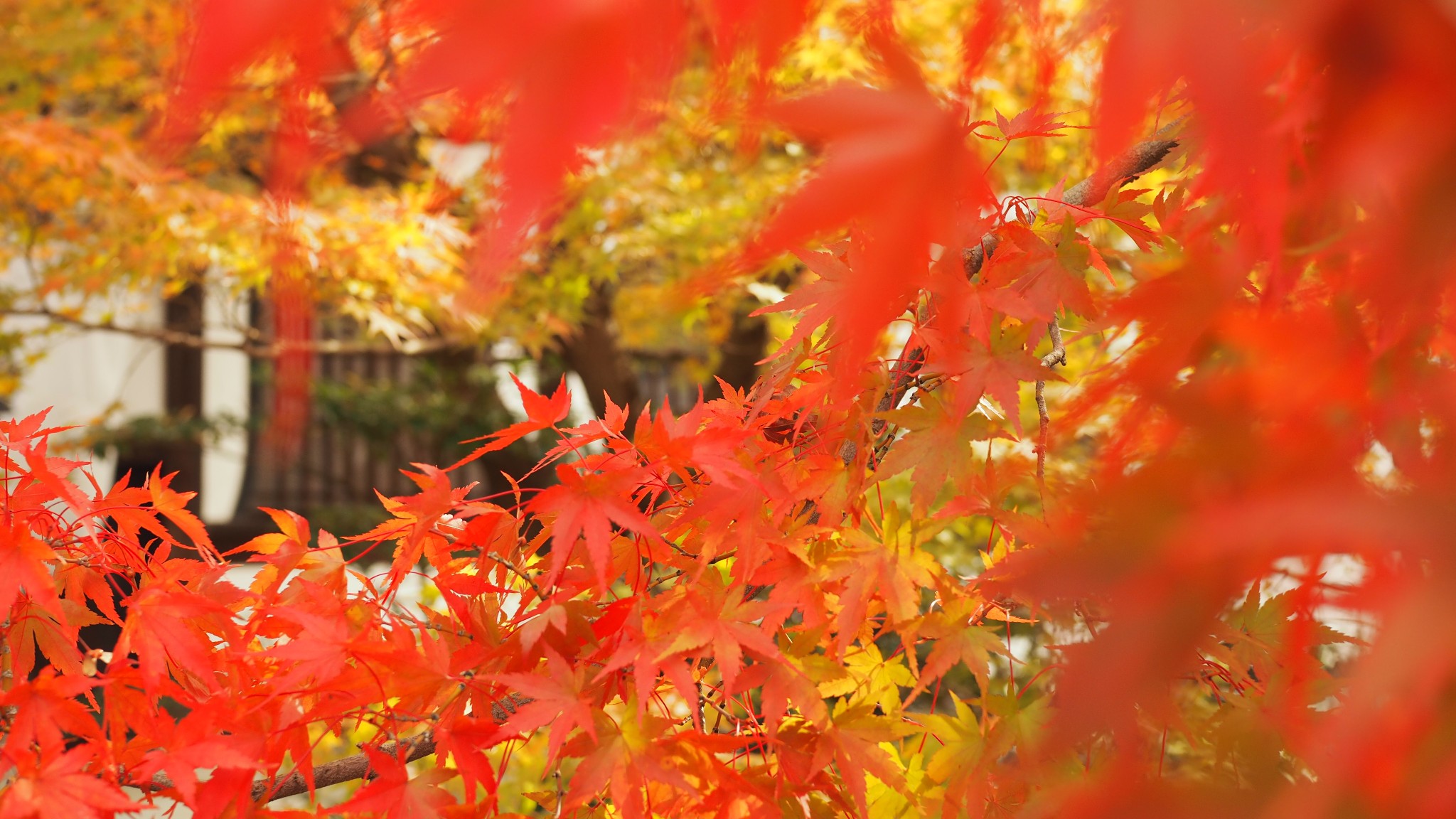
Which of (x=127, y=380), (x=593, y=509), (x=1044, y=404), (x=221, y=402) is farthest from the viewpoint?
(x=221, y=402)

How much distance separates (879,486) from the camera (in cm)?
Result: 96

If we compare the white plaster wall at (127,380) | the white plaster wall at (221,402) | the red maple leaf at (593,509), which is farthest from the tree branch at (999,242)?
the white plaster wall at (221,402)

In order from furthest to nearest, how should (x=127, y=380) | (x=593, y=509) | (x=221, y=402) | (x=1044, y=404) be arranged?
(x=221, y=402), (x=127, y=380), (x=1044, y=404), (x=593, y=509)

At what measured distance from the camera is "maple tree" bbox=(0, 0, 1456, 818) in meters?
0.30

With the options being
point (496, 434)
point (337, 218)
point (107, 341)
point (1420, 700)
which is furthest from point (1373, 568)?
point (107, 341)

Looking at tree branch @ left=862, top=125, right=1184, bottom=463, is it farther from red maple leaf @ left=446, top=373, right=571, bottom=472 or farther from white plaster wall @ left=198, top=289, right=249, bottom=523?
white plaster wall @ left=198, top=289, right=249, bottom=523

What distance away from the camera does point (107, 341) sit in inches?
198

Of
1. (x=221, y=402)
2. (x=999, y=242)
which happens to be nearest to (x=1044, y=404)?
(x=999, y=242)

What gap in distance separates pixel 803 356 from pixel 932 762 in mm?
354

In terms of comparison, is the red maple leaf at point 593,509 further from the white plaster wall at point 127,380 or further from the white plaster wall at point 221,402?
the white plaster wall at point 221,402

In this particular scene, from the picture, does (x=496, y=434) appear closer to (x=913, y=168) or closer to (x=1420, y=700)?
(x=913, y=168)

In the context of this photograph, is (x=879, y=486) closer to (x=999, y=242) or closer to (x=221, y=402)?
(x=999, y=242)

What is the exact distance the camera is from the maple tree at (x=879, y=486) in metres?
0.30

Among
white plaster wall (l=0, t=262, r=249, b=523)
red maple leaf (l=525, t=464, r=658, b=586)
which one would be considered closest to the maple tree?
red maple leaf (l=525, t=464, r=658, b=586)
